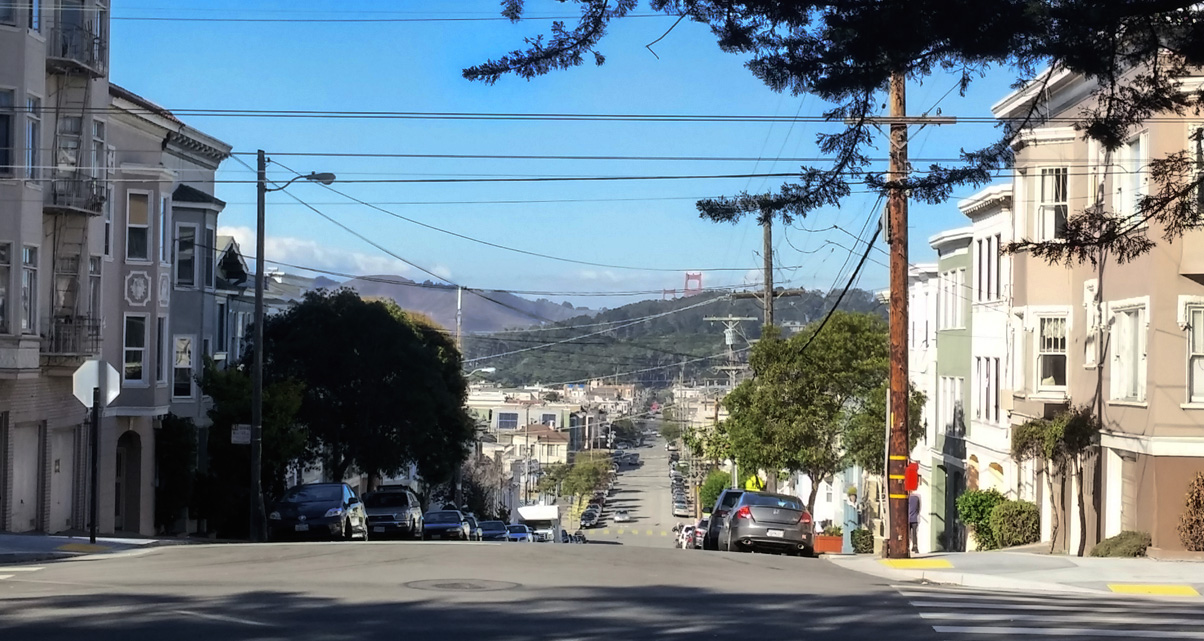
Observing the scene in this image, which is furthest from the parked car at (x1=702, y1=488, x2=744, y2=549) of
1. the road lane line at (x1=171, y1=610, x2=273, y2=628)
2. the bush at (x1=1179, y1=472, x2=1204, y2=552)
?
the road lane line at (x1=171, y1=610, x2=273, y2=628)

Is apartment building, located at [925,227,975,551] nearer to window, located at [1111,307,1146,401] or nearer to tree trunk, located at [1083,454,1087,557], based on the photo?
tree trunk, located at [1083,454,1087,557]

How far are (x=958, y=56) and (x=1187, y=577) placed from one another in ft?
47.6

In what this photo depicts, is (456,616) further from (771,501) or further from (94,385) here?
(771,501)

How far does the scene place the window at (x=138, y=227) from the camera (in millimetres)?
38906

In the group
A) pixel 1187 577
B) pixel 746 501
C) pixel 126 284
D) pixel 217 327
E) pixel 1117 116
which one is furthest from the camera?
pixel 217 327

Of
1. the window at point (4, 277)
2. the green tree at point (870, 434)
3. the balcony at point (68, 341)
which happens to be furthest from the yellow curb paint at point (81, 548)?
the green tree at point (870, 434)

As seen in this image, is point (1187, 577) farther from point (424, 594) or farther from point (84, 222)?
point (84, 222)

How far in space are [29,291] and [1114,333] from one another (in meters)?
23.1

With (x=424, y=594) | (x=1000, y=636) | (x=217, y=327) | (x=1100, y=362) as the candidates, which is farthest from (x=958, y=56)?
(x=217, y=327)

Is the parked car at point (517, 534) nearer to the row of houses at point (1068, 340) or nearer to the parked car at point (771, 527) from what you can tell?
the row of houses at point (1068, 340)

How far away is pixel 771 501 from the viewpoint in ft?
93.3

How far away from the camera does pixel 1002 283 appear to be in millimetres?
40219

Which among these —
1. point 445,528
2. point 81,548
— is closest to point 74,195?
point 81,548

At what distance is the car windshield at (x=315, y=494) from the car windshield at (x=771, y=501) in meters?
9.13
